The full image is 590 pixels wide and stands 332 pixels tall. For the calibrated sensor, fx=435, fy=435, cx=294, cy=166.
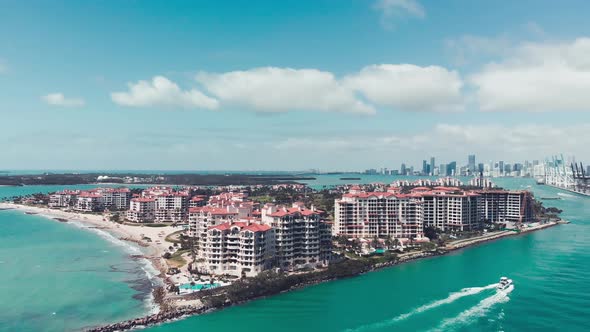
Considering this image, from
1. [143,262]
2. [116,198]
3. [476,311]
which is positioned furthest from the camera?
[116,198]

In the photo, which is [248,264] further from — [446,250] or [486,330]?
[446,250]

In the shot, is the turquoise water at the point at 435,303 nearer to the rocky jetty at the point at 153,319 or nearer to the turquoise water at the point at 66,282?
the rocky jetty at the point at 153,319

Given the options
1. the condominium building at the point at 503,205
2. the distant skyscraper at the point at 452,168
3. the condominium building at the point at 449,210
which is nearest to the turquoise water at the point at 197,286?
the condominium building at the point at 449,210

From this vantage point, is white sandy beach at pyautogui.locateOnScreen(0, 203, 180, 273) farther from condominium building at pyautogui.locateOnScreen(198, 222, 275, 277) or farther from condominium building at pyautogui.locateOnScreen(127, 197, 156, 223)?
condominium building at pyautogui.locateOnScreen(198, 222, 275, 277)

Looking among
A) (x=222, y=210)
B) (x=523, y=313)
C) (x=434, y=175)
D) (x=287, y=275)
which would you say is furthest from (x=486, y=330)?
(x=434, y=175)

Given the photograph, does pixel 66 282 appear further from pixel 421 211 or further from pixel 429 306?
pixel 421 211

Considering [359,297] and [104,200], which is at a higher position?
[104,200]

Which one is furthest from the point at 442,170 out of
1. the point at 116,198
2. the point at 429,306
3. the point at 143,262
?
the point at 429,306
